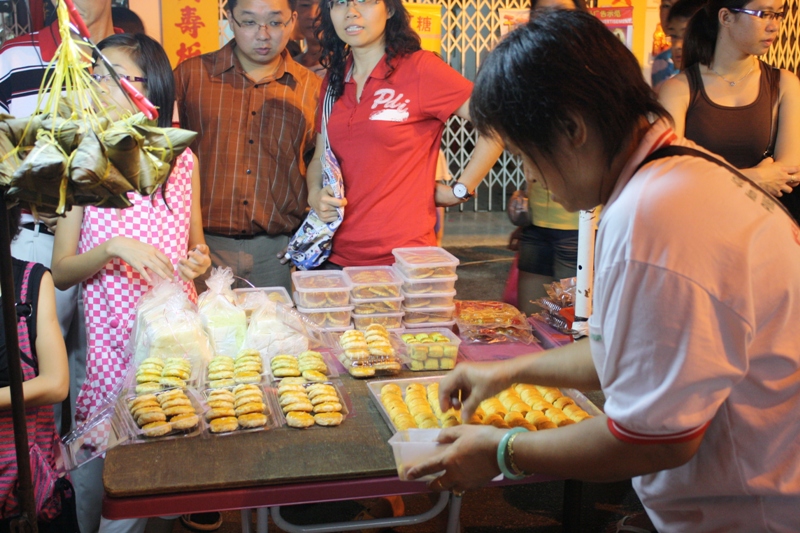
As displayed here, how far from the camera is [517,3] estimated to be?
7.30m

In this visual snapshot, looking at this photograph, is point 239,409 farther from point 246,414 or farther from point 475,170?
point 475,170

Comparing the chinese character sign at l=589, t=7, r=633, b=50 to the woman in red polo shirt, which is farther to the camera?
the chinese character sign at l=589, t=7, r=633, b=50

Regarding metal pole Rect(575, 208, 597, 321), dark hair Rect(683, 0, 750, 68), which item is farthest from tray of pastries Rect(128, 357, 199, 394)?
dark hair Rect(683, 0, 750, 68)

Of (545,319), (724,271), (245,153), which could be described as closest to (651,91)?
(724,271)

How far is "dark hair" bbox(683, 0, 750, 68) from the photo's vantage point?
295cm

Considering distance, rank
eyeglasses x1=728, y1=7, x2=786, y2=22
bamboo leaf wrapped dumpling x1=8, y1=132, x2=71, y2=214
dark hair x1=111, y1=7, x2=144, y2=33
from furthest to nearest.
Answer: dark hair x1=111, y1=7, x2=144, y2=33 < eyeglasses x1=728, y1=7, x2=786, y2=22 < bamboo leaf wrapped dumpling x1=8, y1=132, x2=71, y2=214

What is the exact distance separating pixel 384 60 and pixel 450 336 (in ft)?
4.07

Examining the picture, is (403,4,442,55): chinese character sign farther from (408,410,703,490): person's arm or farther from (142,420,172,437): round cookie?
(408,410,703,490): person's arm

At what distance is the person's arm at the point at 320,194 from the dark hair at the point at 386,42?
256 mm

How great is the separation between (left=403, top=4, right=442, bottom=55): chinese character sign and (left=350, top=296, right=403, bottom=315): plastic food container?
3.45m

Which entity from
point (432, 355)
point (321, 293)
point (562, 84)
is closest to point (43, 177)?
point (562, 84)

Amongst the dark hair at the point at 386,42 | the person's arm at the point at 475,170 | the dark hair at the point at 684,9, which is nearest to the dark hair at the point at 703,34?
the dark hair at the point at 684,9

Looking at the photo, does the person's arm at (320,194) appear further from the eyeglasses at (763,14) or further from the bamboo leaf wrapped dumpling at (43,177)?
the bamboo leaf wrapped dumpling at (43,177)

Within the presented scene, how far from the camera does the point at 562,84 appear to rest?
110 cm
